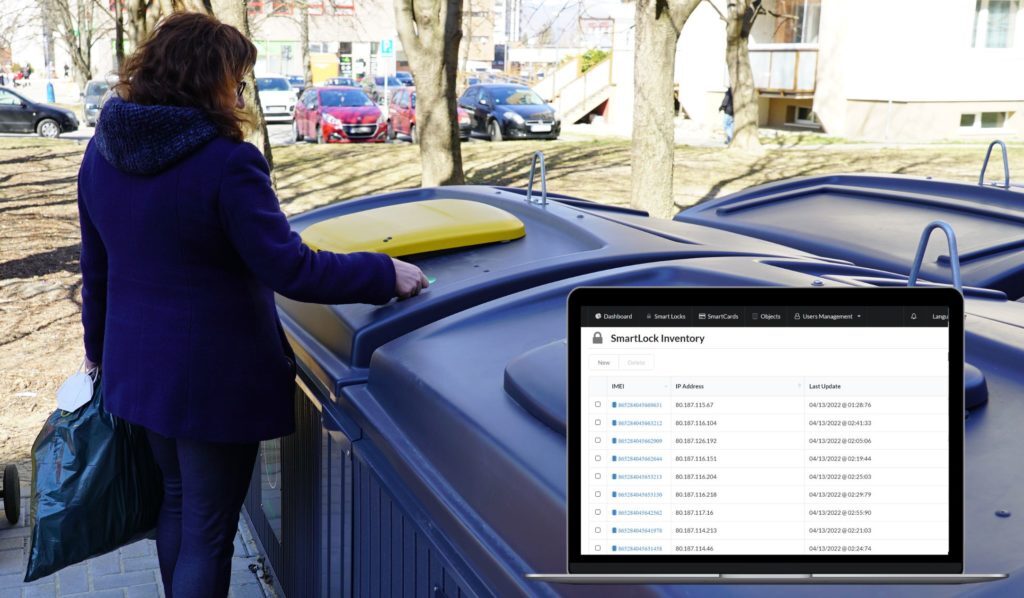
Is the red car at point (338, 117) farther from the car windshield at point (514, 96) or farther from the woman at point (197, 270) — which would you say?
the woman at point (197, 270)

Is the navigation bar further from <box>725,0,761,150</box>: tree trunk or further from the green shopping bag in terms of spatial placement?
<box>725,0,761,150</box>: tree trunk

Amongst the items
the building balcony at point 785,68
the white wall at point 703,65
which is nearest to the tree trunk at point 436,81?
the building balcony at point 785,68

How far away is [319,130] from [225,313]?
20.5m

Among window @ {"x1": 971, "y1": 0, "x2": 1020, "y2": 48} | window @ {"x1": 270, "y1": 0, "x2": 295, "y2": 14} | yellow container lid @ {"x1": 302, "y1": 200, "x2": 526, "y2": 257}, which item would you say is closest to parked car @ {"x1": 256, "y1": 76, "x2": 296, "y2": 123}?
window @ {"x1": 270, "y1": 0, "x2": 295, "y2": 14}

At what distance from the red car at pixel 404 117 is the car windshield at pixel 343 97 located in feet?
2.71

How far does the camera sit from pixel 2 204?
12664mm

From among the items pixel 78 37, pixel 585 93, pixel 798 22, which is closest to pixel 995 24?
pixel 798 22

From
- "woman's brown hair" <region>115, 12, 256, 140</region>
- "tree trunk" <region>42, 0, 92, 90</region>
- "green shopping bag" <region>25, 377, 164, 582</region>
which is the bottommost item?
"green shopping bag" <region>25, 377, 164, 582</region>

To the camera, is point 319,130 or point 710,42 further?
point 710,42

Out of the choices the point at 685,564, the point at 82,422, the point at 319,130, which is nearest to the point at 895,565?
the point at 685,564

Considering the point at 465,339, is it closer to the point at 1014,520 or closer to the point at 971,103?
the point at 1014,520

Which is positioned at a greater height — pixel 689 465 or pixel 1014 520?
pixel 689 465

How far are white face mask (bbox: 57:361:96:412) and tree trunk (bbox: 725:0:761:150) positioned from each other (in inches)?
631

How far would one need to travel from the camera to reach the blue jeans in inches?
108
